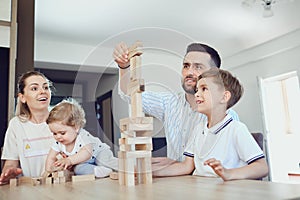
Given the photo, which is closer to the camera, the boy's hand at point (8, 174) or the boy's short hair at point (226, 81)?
the boy's hand at point (8, 174)

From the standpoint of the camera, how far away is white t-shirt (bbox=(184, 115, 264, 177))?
649 millimetres

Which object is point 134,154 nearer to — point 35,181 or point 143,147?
point 143,147

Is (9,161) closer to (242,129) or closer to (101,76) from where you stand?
(101,76)

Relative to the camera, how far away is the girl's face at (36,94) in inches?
26.5

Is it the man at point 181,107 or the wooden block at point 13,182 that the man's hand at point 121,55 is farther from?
the wooden block at point 13,182

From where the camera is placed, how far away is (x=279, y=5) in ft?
6.10

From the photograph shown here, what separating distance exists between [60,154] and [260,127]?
7.00 feet

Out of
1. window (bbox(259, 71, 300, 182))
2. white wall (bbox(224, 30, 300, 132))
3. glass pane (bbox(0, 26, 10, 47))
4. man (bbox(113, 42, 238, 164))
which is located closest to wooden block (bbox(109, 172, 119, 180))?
man (bbox(113, 42, 238, 164))

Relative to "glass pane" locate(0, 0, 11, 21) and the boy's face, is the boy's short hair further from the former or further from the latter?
"glass pane" locate(0, 0, 11, 21)

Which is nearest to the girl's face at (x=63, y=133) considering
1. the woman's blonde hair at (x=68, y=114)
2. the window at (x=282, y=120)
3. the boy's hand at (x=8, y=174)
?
the woman's blonde hair at (x=68, y=114)

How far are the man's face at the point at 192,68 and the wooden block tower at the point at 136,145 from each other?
220 millimetres

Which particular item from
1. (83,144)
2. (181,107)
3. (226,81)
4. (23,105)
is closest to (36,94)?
(23,105)

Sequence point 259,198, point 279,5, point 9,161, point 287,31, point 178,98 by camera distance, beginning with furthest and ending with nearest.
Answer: point 287,31, point 279,5, point 178,98, point 9,161, point 259,198

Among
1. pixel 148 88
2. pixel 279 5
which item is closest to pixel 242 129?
pixel 148 88
